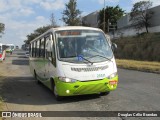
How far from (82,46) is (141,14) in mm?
54146

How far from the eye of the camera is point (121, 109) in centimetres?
926

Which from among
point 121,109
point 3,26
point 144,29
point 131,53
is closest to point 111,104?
point 121,109

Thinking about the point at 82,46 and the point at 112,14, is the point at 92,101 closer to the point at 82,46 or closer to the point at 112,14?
the point at 82,46

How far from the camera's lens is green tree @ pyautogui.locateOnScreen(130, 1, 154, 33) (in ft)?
206

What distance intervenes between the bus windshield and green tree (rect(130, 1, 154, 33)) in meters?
52.1

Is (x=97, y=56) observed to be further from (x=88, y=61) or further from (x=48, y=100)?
(x=48, y=100)

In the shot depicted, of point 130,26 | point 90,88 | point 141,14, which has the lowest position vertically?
point 90,88

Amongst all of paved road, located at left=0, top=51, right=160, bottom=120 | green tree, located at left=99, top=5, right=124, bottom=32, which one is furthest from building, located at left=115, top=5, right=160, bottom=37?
paved road, located at left=0, top=51, right=160, bottom=120

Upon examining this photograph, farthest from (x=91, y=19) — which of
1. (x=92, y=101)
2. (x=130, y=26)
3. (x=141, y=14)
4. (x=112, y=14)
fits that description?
(x=92, y=101)

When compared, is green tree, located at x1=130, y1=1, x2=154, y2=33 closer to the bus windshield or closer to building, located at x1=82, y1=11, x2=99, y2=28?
building, located at x1=82, y1=11, x2=99, y2=28

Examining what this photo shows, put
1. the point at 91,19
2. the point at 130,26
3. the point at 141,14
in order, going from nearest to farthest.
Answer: the point at 141,14, the point at 130,26, the point at 91,19

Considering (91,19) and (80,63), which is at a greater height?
(91,19)

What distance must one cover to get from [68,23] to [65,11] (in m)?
4.30

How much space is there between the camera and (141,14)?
63.7 metres
